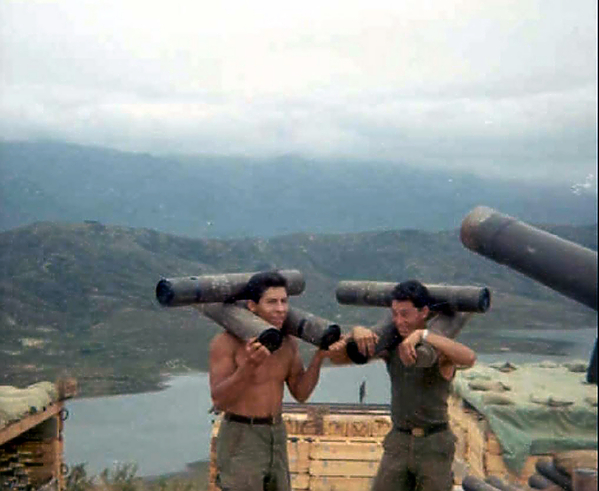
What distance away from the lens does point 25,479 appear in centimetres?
968

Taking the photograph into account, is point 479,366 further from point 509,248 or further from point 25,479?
point 509,248

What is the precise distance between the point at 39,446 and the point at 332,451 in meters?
3.44

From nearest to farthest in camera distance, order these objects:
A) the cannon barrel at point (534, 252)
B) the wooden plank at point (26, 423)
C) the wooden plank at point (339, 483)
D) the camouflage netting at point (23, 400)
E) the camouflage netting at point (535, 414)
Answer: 1. the cannon barrel at point (534, 252)
2. the camouflage netting at point (535, 414)
3. the wooden plank at point (26, 423)
4. the camouflage netting at point (23, 400)
5. the wooden plank at point (339, 483)

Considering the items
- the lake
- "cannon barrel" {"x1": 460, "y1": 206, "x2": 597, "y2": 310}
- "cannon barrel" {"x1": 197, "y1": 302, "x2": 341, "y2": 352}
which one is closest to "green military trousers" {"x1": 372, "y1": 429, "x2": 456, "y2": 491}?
"cannon barrel" {"x1": 197, "y1": 302, "x2": 341, "y2": 352}

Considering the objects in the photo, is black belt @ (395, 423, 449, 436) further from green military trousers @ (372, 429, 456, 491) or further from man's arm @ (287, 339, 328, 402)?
man's arm @ (287, 339, 328, 402)

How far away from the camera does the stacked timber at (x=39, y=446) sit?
9422 mm

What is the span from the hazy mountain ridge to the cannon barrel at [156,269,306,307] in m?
27.5

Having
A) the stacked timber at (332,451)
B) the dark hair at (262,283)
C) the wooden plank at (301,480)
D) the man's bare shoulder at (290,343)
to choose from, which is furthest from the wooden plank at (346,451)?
the dark hair at (262,283)

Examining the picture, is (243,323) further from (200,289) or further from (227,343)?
(200,289)

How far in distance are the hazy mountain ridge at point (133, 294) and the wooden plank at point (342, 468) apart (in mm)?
23725

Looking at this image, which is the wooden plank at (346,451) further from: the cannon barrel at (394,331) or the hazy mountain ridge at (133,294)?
the hazy mountain ridge at (133,294)

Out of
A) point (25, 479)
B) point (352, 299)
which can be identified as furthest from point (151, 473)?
point (352, 299)

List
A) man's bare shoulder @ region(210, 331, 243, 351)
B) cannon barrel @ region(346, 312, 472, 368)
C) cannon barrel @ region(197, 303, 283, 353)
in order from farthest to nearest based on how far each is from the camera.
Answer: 1. man's bare shoulder @ region(210, 331, 243, 351)
2. cannon barrel @ region(346, 312, 472, 368)
3. cannon barrel @ region(197, 303, 283, 353)

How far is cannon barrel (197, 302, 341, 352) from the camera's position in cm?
477
